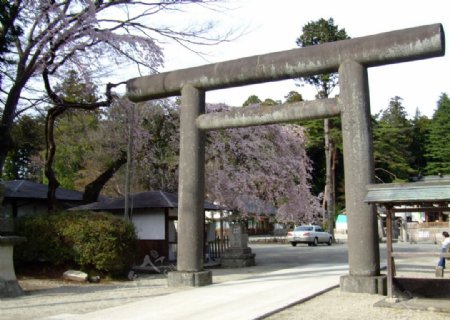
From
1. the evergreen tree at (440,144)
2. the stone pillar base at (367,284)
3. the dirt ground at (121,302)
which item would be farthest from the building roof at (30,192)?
the evergreen tree at (440,144)

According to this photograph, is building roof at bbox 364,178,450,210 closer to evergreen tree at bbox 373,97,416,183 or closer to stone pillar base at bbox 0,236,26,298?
stone pillar base at bbox 0,236,26,298


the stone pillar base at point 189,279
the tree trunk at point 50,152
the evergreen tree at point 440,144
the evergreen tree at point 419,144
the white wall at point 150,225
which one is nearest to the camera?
the stone pillar base at point 189,279

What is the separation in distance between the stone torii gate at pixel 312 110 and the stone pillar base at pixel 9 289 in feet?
11.5

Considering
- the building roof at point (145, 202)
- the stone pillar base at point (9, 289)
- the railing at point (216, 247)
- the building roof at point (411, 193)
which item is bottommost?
the stone pillar base at point (9, 289)

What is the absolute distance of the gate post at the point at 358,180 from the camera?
10180 millimetres

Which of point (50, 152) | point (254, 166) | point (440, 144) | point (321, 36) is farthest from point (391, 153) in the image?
point (50, 152)

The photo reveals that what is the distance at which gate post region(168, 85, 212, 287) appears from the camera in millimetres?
12047

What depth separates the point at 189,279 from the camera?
11859mm

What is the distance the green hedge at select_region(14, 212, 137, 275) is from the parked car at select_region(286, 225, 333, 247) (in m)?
20.9

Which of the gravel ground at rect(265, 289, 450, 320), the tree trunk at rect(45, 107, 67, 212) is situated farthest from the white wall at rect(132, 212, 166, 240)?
the gravel ground at rect(265, 289, 450, 320)

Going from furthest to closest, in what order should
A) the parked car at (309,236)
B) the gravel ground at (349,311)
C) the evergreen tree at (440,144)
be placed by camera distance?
the evergreen tree at (440,144)
the parked car at (309,236)
the gravel ground at (349,311)

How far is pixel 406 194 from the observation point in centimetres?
895

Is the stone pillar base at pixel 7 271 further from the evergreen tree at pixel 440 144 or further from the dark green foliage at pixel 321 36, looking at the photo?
the evergreen tree at pixel 440 144

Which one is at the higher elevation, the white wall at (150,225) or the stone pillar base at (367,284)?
the white wall at (150,225)
